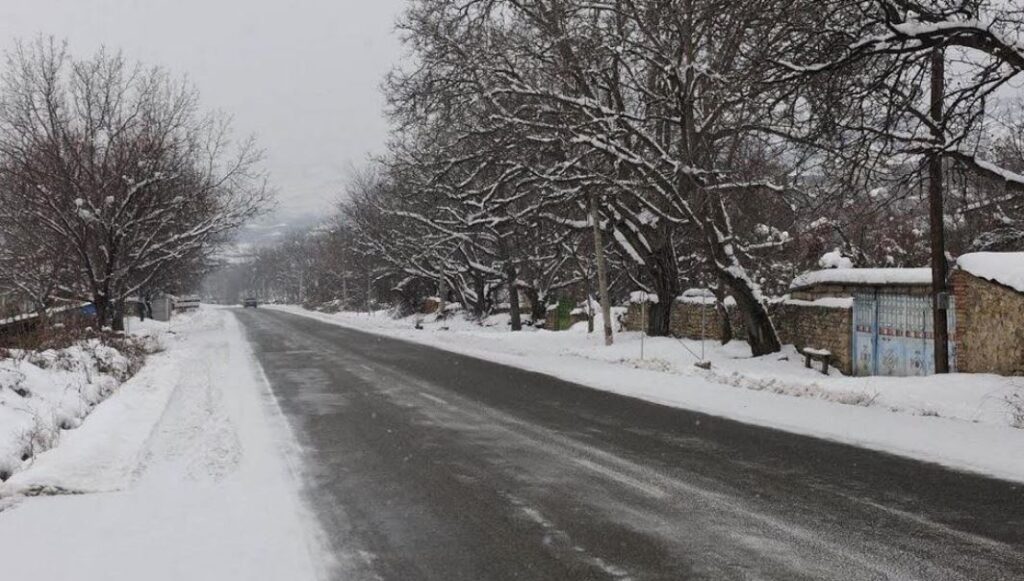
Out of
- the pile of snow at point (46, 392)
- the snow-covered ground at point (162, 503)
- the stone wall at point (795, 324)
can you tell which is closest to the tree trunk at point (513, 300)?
the stone wall at point (795, 324)

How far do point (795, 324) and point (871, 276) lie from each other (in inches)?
129

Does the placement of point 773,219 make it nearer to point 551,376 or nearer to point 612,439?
point 551,376

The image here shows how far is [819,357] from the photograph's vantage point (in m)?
16.3

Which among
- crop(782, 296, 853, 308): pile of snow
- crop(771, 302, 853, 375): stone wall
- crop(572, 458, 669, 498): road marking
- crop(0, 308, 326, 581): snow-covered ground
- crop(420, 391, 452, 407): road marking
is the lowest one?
crop(0, 308, 326, 581): snow-covered ground

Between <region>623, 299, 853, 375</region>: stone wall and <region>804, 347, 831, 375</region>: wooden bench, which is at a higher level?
<region>623, 299, 853, 375</region>: stone wall

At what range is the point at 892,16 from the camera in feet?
31.9

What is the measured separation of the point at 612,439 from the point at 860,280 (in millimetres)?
9484

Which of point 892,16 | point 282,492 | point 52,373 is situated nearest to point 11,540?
point 282,492

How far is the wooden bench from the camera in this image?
52.2ft

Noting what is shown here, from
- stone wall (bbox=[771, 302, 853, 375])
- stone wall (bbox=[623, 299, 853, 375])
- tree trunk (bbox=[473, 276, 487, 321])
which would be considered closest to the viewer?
stone wall (bbox=[771, 302, 853, 375])

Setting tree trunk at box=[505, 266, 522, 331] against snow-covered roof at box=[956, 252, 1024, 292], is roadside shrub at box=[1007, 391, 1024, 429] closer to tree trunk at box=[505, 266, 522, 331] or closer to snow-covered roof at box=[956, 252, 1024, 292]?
snow-covered roof at box=[956, 252, 1024, 292]

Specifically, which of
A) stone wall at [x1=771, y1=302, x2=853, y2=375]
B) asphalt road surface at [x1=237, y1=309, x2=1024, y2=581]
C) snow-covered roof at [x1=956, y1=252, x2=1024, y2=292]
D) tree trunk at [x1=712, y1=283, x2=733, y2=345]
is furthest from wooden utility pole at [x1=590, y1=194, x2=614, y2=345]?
asphalt road surface at [x1=237, y1=309, x2=1024, y2=581]

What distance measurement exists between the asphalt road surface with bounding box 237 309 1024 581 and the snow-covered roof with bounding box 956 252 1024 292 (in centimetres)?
555

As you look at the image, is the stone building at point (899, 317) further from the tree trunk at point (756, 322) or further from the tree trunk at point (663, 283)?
the tree trunk at point (663, 283)
